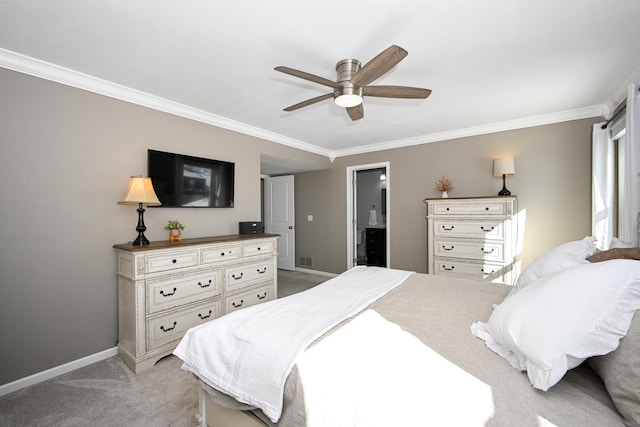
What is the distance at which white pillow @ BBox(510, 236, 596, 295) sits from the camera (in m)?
1.46

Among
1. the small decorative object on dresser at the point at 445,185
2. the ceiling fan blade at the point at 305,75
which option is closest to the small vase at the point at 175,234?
the ceiling fan blade at the point at 305,75

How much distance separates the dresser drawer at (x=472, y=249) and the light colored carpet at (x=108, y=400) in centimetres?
313

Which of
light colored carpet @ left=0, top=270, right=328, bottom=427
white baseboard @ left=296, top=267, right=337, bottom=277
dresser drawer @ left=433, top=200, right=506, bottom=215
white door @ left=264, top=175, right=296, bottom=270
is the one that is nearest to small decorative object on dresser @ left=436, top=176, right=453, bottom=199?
dresser drawer @ left=433, top=200, right=506, bottom=215

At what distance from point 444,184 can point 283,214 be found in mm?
3217

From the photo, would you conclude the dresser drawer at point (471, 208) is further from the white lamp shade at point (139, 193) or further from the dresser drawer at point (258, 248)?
the white lamp shade at point (139, 193)

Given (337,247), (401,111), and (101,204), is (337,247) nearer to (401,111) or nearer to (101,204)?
(401,111)

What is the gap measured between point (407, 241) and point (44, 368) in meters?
4.32

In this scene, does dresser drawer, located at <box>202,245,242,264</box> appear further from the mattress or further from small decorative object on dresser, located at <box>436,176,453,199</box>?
small decorative object on dresser, located at <box>436,176,453,199</box>

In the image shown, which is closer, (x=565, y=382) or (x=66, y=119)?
(x=565, y=382)

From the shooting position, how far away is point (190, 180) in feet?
9.70

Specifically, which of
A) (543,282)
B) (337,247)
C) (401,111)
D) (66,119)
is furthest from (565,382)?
(337,247)

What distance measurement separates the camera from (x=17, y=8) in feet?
5.04

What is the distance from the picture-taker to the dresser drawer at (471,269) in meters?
3.23

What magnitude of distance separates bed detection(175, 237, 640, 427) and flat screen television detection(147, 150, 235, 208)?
6.12 ft
